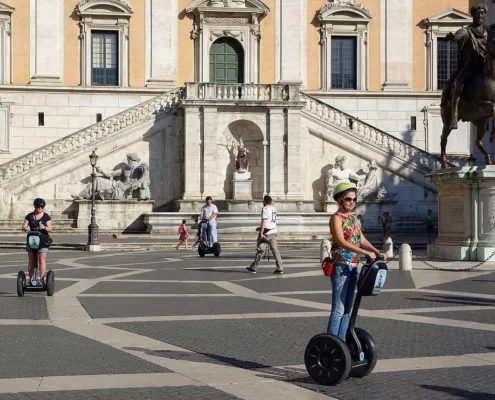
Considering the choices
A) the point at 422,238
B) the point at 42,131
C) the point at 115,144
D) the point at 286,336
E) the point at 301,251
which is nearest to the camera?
the point at 286,336

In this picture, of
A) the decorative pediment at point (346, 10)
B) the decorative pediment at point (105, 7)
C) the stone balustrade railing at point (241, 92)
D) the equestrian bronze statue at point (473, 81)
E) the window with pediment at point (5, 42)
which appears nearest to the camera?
the equestrian bronze statue at point (473, 81)

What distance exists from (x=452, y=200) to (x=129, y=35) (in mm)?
25483

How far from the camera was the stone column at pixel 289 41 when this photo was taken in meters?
43.8

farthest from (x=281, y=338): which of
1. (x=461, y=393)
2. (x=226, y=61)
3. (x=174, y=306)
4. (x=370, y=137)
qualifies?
(x=226, y=61)

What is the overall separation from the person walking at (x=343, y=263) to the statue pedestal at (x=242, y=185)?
30.1 m

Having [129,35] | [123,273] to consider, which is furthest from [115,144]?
[123,273]

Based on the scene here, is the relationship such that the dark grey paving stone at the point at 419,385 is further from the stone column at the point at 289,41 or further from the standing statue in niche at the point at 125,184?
the stone column at the point at 289,41

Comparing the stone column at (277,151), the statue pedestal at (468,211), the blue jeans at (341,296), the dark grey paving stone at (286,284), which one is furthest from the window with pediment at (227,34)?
the blue jeans at (341,296)

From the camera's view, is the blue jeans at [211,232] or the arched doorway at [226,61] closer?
the blue jeans at [211,232]

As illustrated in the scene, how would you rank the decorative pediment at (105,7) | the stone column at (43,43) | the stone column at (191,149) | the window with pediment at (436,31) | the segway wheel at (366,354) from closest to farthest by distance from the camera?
the segway wheel at (366,354) < the stone column at (191,149) < the stone column at (43,43) < the decorative pediment at (105,7) < the window with pediment at (436,31)

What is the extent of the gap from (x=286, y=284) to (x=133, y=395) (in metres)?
9.74

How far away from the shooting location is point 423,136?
44.6 metres

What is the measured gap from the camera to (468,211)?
2109 cm

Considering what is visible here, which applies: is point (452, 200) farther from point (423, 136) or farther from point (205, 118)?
point (423, 136)
